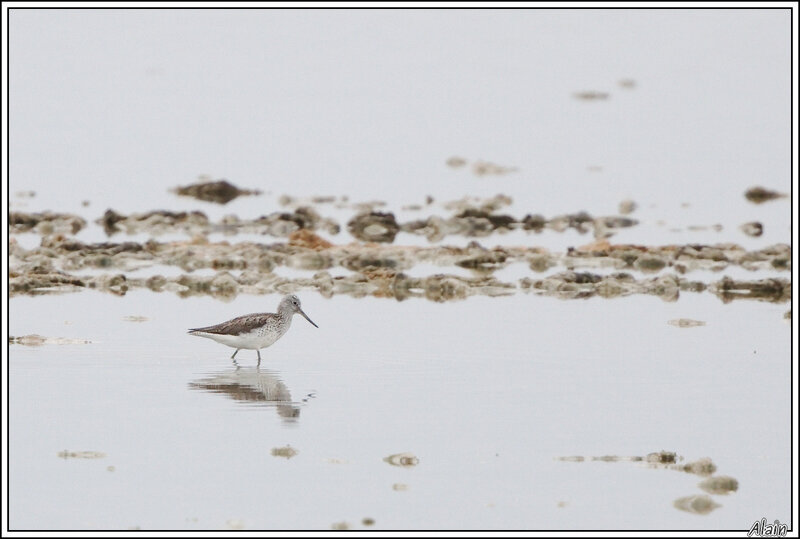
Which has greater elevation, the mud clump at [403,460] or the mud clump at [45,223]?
the mud clump at [45,223]

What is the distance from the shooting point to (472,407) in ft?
44.0

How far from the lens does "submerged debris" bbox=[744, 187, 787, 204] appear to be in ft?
128

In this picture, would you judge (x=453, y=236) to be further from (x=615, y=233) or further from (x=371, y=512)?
(x=371, y=512)

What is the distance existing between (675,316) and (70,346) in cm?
876

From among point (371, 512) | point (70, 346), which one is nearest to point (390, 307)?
point (70, 346)

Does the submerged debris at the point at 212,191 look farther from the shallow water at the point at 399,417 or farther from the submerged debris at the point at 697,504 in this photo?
the submerged debris at the point at 697,504

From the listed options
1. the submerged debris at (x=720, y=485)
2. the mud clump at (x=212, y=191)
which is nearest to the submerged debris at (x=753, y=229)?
the mud clump at (x=212, y=191)

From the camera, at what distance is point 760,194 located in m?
39.3

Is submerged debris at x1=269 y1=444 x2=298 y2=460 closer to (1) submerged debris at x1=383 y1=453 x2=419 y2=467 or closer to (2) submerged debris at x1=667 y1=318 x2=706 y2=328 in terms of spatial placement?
(1) submerged debris at x1=383 y1=453 x2=419 y2=467

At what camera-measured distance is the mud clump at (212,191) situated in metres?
39.9

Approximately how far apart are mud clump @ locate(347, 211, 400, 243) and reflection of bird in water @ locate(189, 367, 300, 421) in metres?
14.8

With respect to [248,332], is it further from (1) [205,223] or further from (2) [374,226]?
(1) [205,223]

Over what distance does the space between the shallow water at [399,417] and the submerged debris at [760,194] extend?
1994cm

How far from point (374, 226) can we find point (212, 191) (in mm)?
10668
